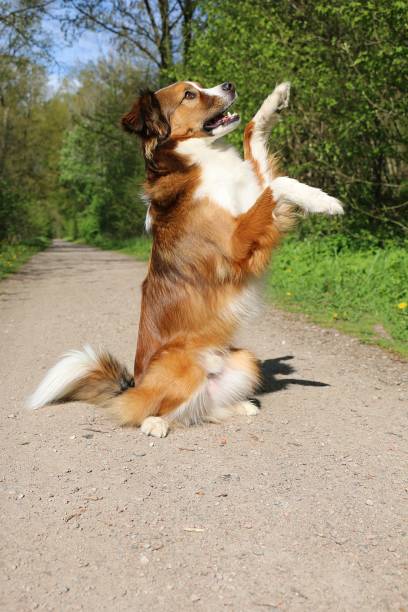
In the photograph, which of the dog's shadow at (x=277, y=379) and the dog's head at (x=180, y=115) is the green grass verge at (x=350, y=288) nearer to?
the dog's shadow at (x=277, y=379)

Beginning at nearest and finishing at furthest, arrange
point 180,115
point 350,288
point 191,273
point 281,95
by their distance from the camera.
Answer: point 191,273 < point 180,115 < point 281,95 < point 350,288

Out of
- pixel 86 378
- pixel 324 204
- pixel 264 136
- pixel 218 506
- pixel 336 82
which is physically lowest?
pixel 218 506

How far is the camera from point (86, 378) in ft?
13.9

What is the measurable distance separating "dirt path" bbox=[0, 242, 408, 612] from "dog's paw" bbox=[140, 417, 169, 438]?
0.05 metres

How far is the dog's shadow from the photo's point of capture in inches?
194

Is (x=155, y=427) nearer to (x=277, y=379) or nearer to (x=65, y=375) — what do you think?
(x=65, y=375)

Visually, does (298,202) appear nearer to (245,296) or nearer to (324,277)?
(245,296)

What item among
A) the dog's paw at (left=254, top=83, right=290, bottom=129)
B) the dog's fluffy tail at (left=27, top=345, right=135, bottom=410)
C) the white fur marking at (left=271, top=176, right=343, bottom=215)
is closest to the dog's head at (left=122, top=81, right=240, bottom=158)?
the dog's paw at (left=254, top=83, right=290, bottom=129)

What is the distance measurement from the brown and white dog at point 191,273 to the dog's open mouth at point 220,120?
12mm

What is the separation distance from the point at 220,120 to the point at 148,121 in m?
0.59

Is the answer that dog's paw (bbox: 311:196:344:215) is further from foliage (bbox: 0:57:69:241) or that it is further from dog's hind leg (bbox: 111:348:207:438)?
foliage (bbox: 0:57:69:241)

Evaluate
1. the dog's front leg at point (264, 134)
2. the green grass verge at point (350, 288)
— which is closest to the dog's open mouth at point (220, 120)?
the dog's front leg at point (264, 134)

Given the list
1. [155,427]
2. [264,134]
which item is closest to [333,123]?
[264,134]

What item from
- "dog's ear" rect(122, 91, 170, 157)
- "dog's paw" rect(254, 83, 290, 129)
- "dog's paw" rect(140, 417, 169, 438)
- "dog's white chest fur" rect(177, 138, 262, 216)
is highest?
"dog's paw" rect(254, 83, 290, 129)
